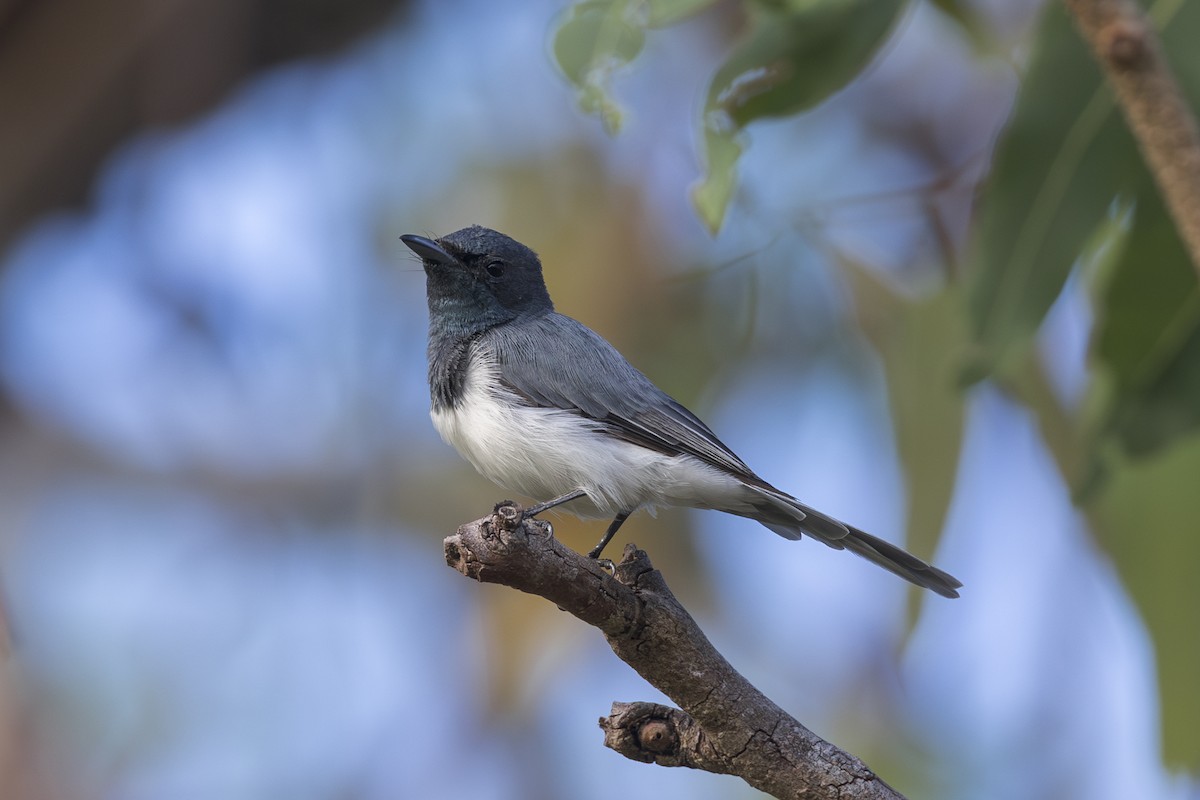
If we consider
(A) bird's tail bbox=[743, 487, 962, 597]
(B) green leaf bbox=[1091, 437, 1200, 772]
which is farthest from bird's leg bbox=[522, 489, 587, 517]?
(B) green leaf bbox=[1091, 437, 1200, 772]

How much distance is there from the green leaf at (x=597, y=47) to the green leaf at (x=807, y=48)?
229mm

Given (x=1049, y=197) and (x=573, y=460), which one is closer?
(x=1049, y=197)

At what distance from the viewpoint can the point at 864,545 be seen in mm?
3068

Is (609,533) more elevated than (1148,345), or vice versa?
(1148,345)

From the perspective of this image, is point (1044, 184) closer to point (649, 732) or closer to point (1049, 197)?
point (1049, 197)

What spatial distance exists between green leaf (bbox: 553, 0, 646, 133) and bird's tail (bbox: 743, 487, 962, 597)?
38.5 inches

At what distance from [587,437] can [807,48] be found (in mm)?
1064

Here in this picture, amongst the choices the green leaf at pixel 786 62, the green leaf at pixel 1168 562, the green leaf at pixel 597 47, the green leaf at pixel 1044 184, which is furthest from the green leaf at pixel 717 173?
the green leaf at pixel 1168 562

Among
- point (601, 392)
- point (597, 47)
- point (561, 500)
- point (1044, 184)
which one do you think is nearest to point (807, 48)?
point (597, 47)

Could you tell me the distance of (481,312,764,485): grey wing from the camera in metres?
3.17

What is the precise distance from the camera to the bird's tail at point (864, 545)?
3.01 meters

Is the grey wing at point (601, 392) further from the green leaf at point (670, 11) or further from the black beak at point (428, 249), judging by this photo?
the green leaf at point (670, 11)

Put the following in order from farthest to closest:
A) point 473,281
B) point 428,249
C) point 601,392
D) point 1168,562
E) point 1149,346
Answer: point 1168,562, point 473,281, point 428,249, point 601,392, point 1149,346

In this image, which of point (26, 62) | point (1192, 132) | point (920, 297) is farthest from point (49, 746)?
point (1192, 132)
